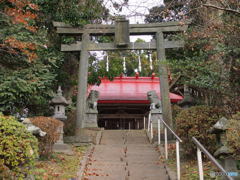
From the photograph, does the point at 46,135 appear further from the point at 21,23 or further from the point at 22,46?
the point at 21,23

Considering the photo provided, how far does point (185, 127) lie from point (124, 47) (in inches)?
181

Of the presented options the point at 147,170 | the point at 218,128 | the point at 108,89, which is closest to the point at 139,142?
the point at 147,170

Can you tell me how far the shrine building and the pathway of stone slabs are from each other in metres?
5.85

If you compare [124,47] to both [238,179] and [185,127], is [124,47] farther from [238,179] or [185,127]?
[238,179]

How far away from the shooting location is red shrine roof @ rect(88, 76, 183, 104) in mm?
15977

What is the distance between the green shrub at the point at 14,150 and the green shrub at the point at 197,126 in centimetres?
362

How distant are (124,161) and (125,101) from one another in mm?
8709

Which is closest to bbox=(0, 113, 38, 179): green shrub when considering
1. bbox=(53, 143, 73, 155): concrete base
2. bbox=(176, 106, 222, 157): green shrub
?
bbox=(53, 143, 73, 155): concrete base

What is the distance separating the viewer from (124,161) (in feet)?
24.0

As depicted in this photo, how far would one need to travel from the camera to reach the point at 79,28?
34.2 feet

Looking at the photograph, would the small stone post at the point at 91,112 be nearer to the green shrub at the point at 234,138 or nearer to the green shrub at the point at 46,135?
the green shrub at the point at 46,135

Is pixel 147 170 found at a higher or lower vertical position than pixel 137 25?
lower

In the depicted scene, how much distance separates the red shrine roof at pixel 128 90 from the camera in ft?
52.4

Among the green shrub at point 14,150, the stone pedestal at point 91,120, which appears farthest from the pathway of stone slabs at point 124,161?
the stone pedestal at point 91,120
